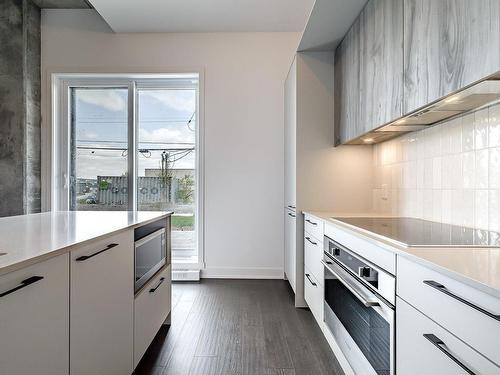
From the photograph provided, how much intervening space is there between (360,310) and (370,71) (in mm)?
1409

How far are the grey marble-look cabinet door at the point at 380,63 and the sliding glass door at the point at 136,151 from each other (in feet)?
7.24

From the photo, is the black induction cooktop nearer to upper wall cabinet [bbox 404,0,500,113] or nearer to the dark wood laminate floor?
upper wall cabinet [bbox 404,0,500,113]

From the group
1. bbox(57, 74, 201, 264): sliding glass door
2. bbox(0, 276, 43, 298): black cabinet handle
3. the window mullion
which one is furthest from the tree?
bbox(0, 276, 43, 298): black cabinet handle

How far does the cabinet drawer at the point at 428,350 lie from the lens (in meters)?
0.72

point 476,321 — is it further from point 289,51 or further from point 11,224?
point 289,51

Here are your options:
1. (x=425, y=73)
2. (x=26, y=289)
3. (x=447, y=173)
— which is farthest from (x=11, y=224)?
(x=447, y=173)

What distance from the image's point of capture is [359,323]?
1437mm

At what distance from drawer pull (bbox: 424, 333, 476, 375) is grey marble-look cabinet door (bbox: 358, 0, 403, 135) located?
1.09 m

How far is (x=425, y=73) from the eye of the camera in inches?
53.5

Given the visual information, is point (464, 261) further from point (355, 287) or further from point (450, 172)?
point (450, 172)

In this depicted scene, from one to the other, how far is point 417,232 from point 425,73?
26.9 inches

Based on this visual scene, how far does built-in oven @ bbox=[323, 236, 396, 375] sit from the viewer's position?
3.83 ft

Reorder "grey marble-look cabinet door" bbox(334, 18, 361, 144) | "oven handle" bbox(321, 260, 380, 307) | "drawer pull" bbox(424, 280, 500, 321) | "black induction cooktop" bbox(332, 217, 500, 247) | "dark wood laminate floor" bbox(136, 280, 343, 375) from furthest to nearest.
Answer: "grey marble-look cabinet door" bbox(334, 18, 361, 144) → "dark wood laminate floor" bbox(136, 280, 343, 375) → "oven handle" bbox(321, 260, 380, 307) → "black induction cooktop" bbox(332, 217, 500, 247) → "drawer pull" bbox(424, 280, 500, 321)

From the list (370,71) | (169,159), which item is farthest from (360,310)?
(169,159)
